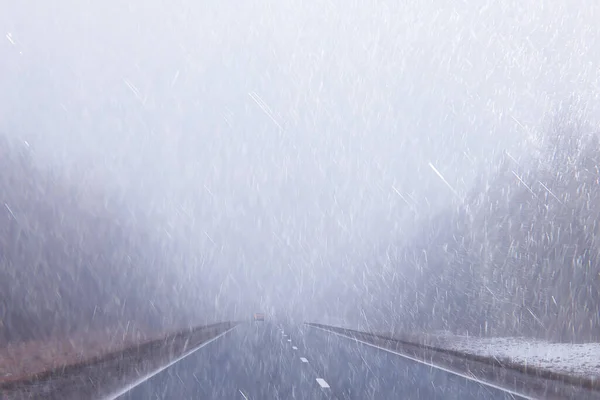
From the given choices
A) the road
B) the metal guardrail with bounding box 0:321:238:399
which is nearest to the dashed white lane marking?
the road

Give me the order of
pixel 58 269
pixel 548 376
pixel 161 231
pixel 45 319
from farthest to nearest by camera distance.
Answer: pixel 161 231 < pixel 58 269 < pixel 45 319 < pixel 548 376

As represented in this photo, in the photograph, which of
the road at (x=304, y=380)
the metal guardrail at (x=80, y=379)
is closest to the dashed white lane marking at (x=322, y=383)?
the road at (x=304, y=380)

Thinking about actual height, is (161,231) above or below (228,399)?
above

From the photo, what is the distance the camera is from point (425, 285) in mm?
67562

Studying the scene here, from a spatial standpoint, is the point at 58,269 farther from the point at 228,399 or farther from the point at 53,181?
the point at 228,399

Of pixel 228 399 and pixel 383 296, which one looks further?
pixel 383 296

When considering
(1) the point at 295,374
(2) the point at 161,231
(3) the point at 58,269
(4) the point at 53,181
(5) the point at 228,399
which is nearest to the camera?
(5) the point at 228,399

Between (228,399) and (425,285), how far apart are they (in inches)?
2277

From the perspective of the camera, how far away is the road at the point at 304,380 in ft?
39.4

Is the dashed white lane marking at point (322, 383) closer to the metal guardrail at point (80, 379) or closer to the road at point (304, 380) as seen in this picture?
the road at point (304, 380)

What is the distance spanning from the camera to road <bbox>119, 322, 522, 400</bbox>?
39.4 feet

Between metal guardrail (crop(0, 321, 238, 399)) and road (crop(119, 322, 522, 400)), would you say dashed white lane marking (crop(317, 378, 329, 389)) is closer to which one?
road (crop(119, 322, 522, 400))

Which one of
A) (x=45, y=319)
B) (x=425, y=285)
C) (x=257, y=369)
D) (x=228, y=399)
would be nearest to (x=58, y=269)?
(x=45, y=319)

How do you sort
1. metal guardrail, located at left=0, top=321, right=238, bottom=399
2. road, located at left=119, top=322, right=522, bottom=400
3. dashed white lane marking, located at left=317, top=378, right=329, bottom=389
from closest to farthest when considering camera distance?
metal guardrail, located at left=0, top=321, right=238, bottom=399 < road, located at left=119, top=322, right=522, bottom=400 < dashed white lane marking, located at left=317, top=378, right=329, bottom=389
